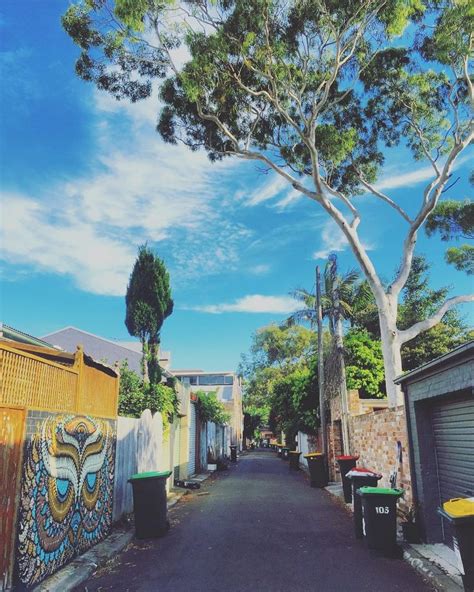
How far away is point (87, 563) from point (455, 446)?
5373 mm

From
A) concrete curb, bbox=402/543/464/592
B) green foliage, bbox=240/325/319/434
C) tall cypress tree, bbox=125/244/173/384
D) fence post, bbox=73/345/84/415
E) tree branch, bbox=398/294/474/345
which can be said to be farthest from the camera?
green foliage, bbox=240/325/319/434

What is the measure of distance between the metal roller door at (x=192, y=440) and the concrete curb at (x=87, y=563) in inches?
429

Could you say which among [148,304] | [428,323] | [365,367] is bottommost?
[365,367]

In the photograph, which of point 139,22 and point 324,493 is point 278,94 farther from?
point 324,493

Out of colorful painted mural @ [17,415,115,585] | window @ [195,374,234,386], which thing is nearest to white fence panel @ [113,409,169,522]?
colorful painted mural @ [17,415,115,585]

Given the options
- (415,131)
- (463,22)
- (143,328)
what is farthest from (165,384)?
(463,22)

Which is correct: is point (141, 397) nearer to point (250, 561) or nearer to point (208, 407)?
point (250, 561)

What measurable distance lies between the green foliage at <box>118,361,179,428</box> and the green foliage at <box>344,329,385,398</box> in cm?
854

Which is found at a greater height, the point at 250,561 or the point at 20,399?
the point at 20,399

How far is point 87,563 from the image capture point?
21.1ft

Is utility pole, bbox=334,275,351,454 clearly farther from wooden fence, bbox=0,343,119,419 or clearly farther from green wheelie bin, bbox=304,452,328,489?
wooden fence, bbox=0,343,119,419

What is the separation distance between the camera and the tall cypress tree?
47.9 ft

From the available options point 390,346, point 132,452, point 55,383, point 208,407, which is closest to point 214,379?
point 208,407

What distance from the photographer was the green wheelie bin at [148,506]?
813 cm
